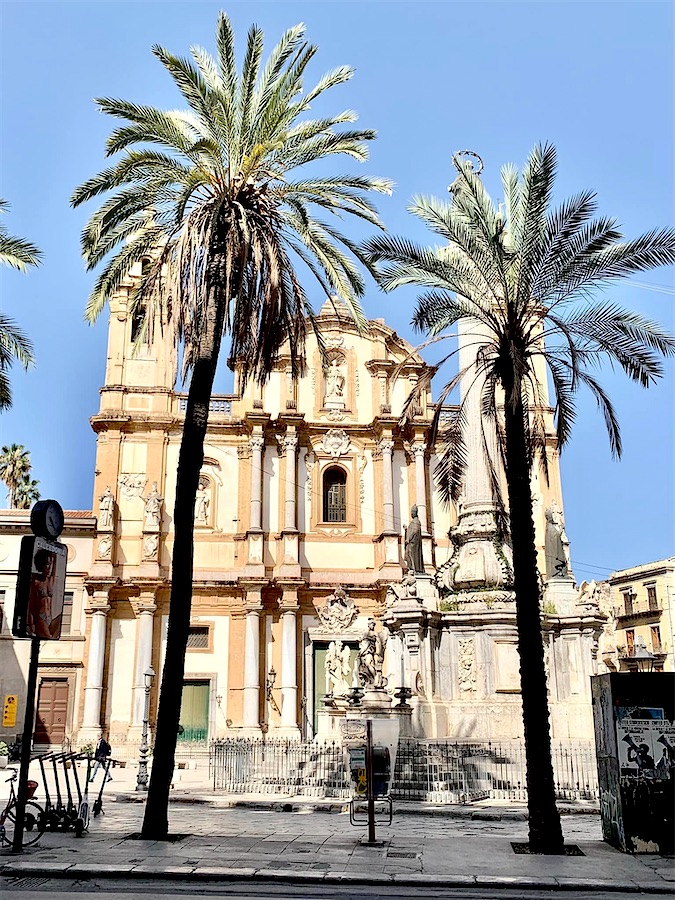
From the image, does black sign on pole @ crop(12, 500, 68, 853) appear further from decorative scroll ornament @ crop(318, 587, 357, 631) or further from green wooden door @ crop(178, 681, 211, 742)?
decorative scroll ornament @ crop(318, 587, 357, 631)

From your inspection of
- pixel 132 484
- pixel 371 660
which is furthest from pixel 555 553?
pixel 132 484

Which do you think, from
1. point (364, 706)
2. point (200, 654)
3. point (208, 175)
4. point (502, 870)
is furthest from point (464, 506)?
point (200, 654)

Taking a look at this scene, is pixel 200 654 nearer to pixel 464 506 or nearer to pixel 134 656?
pixel 134 656

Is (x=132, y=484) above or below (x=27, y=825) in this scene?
above

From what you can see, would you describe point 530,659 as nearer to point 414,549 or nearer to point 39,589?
point 39,589

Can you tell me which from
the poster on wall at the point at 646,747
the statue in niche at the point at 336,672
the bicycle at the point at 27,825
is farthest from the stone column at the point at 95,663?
the poster on wall at the point at 646,747

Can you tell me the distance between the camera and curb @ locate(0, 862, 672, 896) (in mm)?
8641

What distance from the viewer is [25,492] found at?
4228 centimetres

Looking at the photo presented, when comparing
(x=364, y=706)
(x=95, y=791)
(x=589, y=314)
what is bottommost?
(x=95, y=791)

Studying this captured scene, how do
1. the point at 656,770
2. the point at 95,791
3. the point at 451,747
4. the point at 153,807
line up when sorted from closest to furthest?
the point at 656,770 → the point at 153,807 → the point at 451,747 → the point at 95,791

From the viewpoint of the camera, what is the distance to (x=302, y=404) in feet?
117

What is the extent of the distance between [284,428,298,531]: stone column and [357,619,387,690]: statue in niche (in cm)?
1257

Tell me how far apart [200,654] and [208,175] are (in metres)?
21.9

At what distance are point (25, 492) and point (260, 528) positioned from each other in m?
15.2
